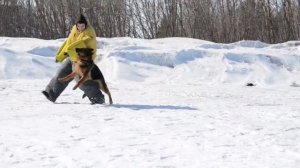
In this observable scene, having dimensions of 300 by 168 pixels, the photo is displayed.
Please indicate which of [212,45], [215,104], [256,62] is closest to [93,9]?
[212,45]

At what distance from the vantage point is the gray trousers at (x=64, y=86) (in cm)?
723

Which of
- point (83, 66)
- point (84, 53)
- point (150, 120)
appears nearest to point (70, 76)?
point (83, 66)

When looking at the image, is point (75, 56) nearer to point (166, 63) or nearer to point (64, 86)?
point (64, 86)

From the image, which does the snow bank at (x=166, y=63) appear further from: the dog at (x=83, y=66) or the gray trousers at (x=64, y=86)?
the dog at (x=83, y=66)

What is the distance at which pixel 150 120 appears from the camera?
571 cm

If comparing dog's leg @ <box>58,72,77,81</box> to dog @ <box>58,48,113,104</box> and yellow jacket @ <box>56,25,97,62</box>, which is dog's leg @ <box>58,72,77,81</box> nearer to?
dog @ <box>58,48,113,104</box>

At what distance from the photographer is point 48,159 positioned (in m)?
3.90

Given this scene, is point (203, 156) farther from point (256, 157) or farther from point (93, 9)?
point (93, 9)

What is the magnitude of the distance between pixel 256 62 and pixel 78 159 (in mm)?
11169

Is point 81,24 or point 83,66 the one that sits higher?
point 81,24

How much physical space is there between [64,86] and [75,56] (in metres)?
0.63

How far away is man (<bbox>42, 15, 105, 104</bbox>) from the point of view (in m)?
7.07

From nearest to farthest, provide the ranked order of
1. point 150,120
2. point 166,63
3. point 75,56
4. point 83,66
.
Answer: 1. point 150,120
2. point 83,66
3. point 75,56
4. point 166,63

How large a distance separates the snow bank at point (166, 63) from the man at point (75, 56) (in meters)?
4.52
